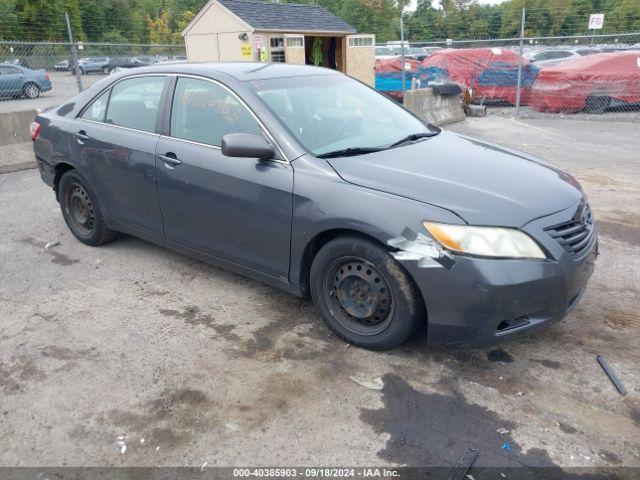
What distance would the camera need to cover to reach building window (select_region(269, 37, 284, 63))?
14492mm

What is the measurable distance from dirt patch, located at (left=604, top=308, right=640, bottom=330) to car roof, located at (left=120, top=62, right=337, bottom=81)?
2799 millimetres

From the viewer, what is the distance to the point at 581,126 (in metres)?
12.4

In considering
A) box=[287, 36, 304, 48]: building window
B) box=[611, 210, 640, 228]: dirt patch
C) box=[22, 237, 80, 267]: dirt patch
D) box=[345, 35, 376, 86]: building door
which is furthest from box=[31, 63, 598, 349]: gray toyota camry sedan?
box=[345, 35, 376, 86]: building door

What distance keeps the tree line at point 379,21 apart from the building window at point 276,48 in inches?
643

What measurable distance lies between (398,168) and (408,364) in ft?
3.87

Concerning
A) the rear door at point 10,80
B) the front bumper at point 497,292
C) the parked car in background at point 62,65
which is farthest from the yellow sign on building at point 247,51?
the front bumper at point 497,292

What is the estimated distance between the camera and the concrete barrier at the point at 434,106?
449 inches

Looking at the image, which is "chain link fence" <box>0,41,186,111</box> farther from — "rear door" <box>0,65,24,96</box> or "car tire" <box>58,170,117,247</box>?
"car tire" <box>58,170,117,247</box>

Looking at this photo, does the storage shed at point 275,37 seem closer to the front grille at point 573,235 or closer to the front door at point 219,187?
the front door at point 219,187

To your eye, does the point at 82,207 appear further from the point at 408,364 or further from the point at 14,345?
the point at 408,364

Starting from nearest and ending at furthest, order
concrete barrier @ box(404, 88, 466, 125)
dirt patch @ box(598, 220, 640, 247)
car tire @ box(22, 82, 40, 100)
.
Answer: dirt patch @ box(598, 220, 640, 247) → concrete barrier @ box(404, 88, 466, 125) → car tire @ box(22, 82, 40, 100)

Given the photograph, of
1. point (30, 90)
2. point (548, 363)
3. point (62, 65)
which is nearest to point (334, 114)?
point (548, 363)

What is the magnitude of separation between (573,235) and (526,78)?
13.9m

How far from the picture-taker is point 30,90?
20828mm
